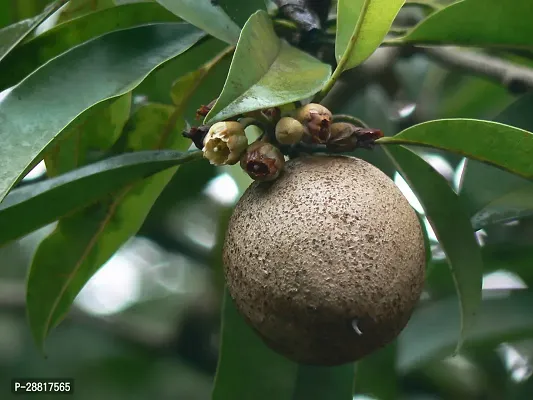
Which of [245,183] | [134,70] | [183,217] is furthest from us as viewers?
[183,217]

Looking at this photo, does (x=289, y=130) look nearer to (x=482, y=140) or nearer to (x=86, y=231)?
(x=482, y=140)

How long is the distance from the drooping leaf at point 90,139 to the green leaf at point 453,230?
1.26 feet

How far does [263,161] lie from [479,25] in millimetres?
333

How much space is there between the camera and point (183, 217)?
182cm

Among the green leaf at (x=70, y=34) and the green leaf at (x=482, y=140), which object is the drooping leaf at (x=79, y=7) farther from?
the green leaf at (x=482, y=140)

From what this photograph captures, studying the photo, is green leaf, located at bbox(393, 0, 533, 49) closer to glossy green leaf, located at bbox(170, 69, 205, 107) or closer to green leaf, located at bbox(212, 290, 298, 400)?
glossy green leaf, located at bbox(170, 69, 205, 107)

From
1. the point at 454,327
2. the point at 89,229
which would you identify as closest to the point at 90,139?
the point at 89,229

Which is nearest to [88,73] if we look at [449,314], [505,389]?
[449,314]

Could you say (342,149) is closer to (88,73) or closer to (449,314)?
(88,73)

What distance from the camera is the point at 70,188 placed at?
3.04ft

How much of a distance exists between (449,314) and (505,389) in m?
0.32

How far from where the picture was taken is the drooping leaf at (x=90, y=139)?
1.06 metres

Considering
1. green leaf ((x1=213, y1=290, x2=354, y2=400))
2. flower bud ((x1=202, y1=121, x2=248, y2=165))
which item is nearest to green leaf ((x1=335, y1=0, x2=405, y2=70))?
flower bud ((x1=202, y1=121, x2=248, y2=165))

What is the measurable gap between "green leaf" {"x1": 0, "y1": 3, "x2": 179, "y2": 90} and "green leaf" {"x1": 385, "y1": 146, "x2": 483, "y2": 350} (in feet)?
1.26
